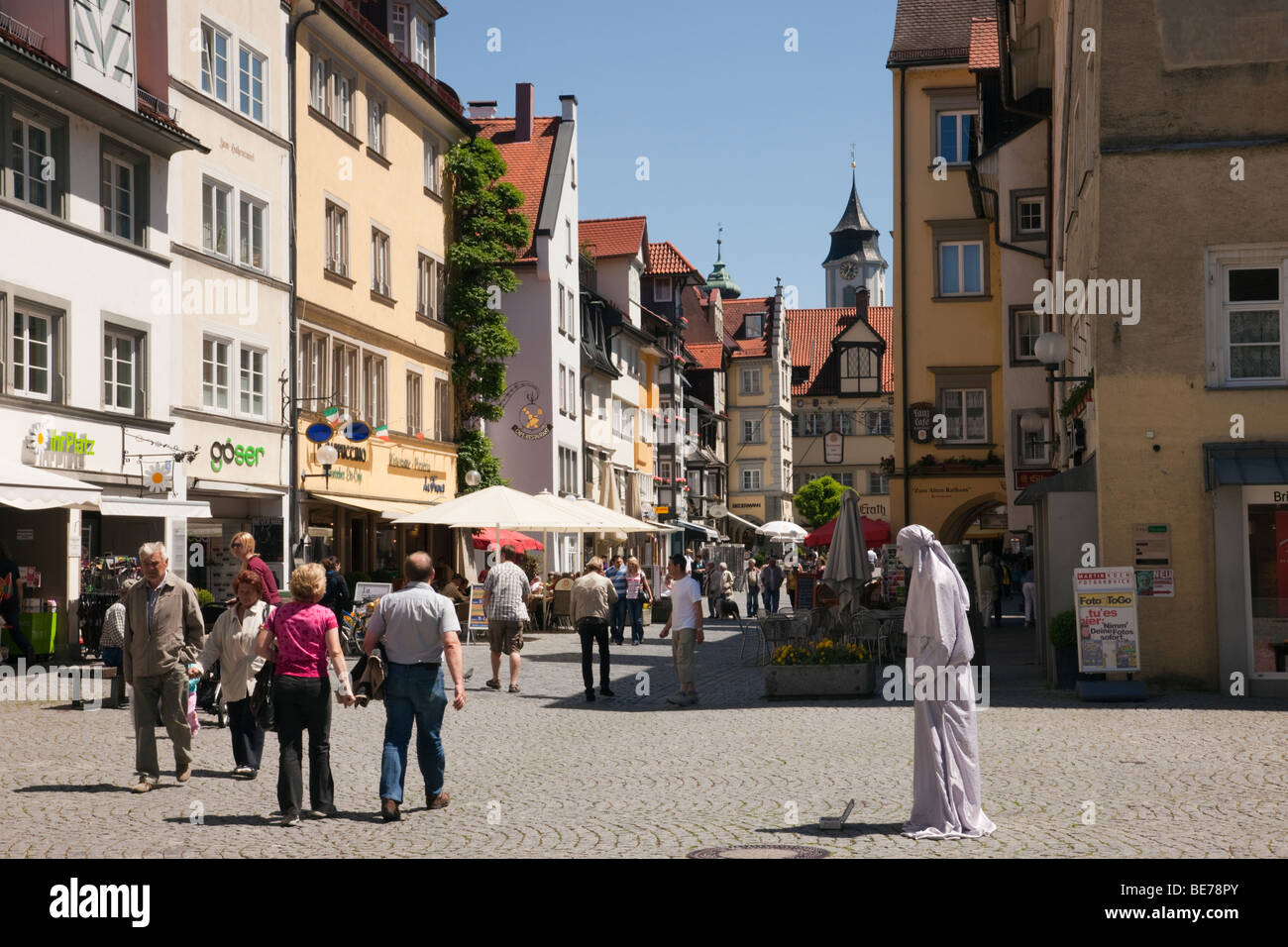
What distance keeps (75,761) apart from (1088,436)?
13327 mm

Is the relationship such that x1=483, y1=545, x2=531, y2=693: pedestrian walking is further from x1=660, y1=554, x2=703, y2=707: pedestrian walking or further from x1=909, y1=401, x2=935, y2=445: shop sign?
x1=909, y1=401, x2=935, y2=445: shop sign

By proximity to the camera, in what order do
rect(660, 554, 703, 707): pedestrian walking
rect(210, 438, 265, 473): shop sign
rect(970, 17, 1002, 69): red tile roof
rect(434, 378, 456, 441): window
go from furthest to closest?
rect(434, 378, 456, 441): window < rect(970, 17, 1002, 69): red tile roof < rect(210, 438, 265, 473): shop sign < rect(660, 554, 703, 707): pedestrian walking

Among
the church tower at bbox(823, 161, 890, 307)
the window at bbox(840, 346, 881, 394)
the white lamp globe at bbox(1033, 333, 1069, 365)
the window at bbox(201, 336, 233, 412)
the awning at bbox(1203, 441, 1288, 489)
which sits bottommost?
the awning at bbox(1203, 441, 1288, 489)

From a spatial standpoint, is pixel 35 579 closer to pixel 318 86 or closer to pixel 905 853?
pixel 318 86

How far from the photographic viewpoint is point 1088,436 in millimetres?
21047

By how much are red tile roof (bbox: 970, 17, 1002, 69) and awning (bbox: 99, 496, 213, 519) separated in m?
19.7

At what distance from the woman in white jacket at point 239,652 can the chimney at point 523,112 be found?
43.5 m

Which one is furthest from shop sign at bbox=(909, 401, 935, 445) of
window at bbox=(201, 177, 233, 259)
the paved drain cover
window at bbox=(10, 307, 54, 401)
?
the paved drain cover

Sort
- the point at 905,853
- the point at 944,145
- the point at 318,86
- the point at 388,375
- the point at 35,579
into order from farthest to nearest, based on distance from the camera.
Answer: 1. the point at 944,145
2. the point at 388,375
3. the point at 318,86
4. the point at 35,579
5. the point at 905,853

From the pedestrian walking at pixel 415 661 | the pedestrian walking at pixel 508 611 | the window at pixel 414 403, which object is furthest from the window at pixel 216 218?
the pedestrian walking at pixel 415 661

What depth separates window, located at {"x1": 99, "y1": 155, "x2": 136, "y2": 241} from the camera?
25.4 metres

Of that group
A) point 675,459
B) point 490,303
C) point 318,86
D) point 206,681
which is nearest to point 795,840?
point 206,681

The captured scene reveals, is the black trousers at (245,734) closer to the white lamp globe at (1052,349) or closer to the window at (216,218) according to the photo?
the white lamp globe at (1052,349)

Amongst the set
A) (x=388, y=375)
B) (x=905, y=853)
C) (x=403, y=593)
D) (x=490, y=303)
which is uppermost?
(x=490, y=303)
